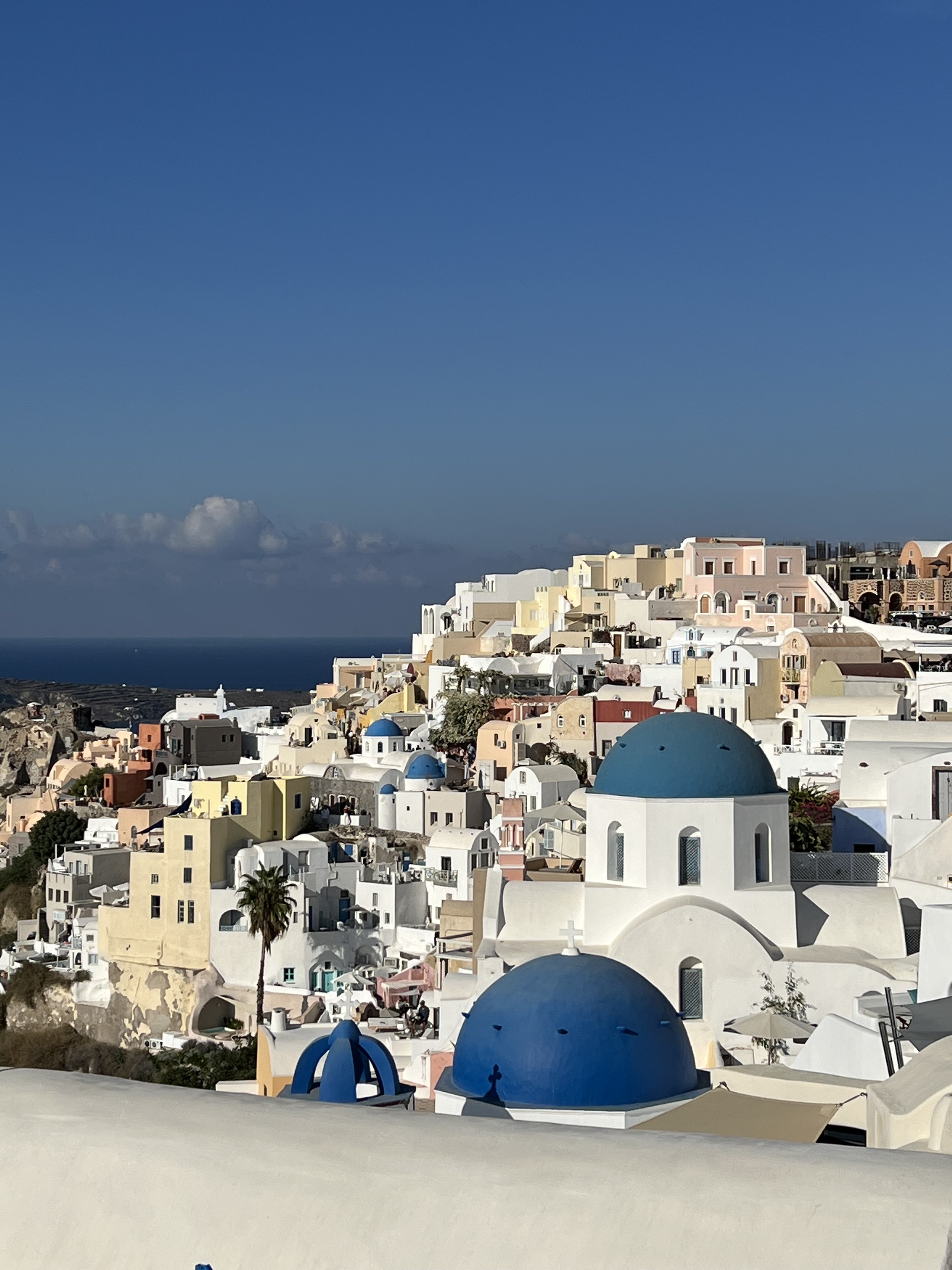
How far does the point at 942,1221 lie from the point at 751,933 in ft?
43.1

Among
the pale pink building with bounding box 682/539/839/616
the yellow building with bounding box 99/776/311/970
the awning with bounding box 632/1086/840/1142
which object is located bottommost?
the yellow building with bounding box 99/776/311/970

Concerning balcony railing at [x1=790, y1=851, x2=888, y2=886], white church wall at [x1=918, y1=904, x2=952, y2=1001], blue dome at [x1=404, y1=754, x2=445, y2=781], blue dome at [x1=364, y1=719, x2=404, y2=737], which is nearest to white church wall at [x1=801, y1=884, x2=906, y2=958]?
balcony railing at [x1=790, y1=851, x2=888, y2=886]

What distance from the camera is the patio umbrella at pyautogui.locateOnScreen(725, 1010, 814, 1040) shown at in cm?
1634

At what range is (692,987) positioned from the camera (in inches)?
715

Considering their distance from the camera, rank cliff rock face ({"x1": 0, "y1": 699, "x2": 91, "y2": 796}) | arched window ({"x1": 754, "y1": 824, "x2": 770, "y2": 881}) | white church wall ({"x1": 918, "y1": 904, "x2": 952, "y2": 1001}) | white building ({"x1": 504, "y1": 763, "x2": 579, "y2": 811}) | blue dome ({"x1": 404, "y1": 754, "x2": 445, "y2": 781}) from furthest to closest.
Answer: cliff rock face ({"x1": 0, "y1": 699, "x2": 91, "y2": 796})
blue dome ({"x1": 404, "y1": 754, "x2": 445, "y2": 781})
white building ({"x1": 504, "y1": 763, "x2": 579, "y2": 811})
arched window ({"x1": 754, "y1": 824, "x2": 770, "y2": 881})
white church wall ({"x1": 918, "y1": 904, "x2": 952, "y2": 1001})

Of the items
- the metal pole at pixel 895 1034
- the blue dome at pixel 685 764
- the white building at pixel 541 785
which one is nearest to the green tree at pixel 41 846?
the white building at pixel 541 785

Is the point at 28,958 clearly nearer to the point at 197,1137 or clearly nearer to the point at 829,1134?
the point at 829,1134

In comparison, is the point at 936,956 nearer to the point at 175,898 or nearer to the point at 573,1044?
the point at 573,1044

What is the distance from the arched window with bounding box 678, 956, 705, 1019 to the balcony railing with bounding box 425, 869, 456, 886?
43.7 ft

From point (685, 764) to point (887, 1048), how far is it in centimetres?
725

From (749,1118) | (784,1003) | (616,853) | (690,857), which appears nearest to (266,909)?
(616,853)

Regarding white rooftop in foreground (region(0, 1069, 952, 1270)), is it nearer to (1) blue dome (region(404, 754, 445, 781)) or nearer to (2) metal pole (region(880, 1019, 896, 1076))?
(2) metal pole (region(880, 1019, 896, 1076))

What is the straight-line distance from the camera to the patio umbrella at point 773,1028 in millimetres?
16344

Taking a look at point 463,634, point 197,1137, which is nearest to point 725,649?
point 463,634
